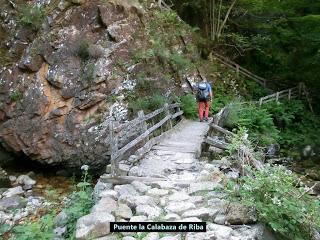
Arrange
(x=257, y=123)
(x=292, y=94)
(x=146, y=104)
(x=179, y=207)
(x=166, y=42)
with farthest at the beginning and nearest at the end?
1. (x=292, y=94)
2. (x=166, y=42)
3. (x=257, y=123)
4. (x=146, y=104)
5. (x=179, y=207)

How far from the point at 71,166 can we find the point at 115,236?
24.3 ft

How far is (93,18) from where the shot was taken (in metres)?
14.1

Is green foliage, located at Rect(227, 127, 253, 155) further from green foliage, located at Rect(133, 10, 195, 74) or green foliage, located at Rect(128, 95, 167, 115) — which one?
green foliage, located at Rect(133, 10, 195, 74)

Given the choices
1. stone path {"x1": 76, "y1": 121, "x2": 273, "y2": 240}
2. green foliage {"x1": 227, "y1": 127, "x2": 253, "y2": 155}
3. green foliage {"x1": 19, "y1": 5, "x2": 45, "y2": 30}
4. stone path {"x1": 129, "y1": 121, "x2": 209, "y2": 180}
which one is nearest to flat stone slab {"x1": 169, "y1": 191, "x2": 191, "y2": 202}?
stone path {"x1": 76, "y1": 121, "x2": 273, "y2": 240}

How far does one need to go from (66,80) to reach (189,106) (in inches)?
182

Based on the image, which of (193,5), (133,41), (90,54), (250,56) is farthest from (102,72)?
(250,56)

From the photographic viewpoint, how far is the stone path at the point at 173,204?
5.44 metres

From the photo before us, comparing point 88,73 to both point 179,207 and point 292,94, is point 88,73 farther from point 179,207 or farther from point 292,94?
point 292,94

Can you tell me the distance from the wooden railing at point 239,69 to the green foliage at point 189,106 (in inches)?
234

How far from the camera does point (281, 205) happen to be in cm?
561

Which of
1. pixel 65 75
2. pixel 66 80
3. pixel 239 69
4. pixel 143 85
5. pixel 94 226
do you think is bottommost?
pixel 94 226

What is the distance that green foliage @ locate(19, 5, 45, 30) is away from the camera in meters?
13.8

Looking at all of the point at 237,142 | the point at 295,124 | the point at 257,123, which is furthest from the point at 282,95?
the point at 237,142

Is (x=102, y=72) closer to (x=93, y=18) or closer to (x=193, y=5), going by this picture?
(x=93, y=18)
